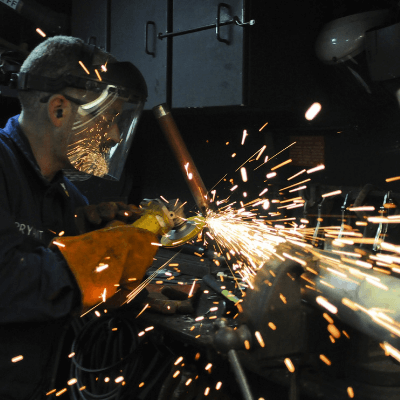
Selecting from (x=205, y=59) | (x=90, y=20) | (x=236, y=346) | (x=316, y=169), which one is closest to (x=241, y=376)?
(x=236, y=346)

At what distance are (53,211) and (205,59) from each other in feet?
3.49

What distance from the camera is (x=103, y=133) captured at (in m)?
1.57

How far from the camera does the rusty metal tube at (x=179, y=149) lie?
1765mm

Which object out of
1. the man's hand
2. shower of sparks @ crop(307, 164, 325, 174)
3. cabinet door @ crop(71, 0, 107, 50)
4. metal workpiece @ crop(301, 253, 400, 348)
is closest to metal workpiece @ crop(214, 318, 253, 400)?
metal workpiece @ crop(301, 253, 400, 348)

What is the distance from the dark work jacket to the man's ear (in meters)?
0.14

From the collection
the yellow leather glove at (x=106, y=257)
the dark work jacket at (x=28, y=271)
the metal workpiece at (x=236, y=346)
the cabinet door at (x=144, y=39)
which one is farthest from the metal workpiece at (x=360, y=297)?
the cabinet door at (x=144, y=39)

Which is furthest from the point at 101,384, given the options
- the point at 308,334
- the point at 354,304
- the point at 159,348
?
the point at 354,304

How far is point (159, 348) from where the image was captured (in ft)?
6.72

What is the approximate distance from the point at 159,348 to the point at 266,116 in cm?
134

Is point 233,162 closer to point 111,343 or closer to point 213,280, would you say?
point 213,280

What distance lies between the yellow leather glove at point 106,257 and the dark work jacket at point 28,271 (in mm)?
36

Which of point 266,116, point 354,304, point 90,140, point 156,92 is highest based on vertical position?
point 156,92

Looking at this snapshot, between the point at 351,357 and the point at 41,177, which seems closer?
the point at 351,357

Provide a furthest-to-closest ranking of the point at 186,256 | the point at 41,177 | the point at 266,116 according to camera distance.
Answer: the point at 186,256 < the point at 266,116 < the point at 41,177
